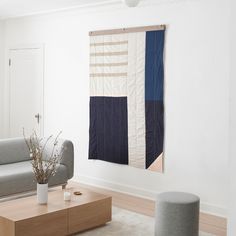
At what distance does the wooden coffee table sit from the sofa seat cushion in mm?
569

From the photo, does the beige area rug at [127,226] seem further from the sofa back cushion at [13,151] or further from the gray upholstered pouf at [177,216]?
the sofa back cushion at [13,151]

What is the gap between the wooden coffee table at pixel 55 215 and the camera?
331 centimetres

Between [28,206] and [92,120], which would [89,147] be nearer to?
[92,120]

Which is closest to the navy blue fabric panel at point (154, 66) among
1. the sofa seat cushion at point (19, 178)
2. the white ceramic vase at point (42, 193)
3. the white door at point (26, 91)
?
the sofa seat cushion at point (19, 178)

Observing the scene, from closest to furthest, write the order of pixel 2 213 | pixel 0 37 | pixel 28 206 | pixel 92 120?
pixel 2 213 < pixel 28 206 < pixel 92 120 < pixel 0 37

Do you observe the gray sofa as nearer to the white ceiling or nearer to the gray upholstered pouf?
the gray upholstered pouf

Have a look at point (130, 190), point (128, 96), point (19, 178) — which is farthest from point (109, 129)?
point (19, 178)

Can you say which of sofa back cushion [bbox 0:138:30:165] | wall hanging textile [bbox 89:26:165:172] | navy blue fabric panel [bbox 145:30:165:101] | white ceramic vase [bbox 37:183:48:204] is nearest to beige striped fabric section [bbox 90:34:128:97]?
wall hanging textile [bbox 89:26:165:172]

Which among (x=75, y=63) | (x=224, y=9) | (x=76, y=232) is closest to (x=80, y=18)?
(x=75, y=63)

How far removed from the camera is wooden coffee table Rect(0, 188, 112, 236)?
10.9ft

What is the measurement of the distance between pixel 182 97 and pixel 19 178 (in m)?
2.03

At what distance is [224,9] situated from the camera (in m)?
4.31

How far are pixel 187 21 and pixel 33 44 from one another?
281 cm

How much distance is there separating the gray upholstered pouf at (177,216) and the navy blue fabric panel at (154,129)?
4.74 feet
